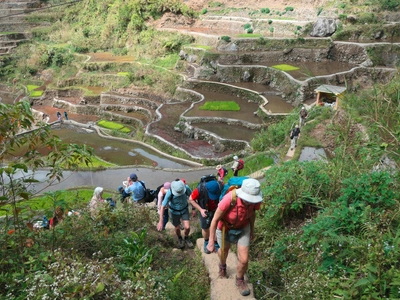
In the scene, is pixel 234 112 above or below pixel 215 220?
below

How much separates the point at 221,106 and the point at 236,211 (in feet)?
50.9

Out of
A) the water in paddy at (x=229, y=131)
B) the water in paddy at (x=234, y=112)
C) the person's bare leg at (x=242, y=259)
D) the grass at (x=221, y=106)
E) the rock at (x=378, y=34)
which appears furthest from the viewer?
the rock at (x=378, y=34)

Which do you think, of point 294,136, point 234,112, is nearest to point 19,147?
point 294,136

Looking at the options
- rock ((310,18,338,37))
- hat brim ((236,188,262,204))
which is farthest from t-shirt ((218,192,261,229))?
rock ((310,18,338,37))

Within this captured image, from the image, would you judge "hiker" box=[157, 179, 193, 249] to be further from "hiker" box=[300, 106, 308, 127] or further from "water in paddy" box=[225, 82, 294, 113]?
"water in paddy" box=[225, 82, 294, 113]

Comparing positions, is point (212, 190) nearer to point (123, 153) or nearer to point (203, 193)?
point (203, 193)

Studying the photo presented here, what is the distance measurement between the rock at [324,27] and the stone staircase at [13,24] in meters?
27.3

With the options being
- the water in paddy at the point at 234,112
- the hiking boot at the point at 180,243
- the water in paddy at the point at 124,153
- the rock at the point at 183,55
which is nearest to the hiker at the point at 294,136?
the water in paddy at the point at 124,153

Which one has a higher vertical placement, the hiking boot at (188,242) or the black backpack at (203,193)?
the black backpack at (203,193)

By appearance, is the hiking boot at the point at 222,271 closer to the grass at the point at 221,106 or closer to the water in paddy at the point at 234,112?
the water in paddy at the point at 234,112

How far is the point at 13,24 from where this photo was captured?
36.1 metres

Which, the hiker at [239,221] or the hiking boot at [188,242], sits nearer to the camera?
the hiker at [239,221]

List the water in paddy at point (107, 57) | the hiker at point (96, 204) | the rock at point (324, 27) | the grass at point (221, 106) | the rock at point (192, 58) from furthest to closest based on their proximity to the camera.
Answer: the water in paddy at point (107, 57) → the rock at point (192, 58) → the rock at point (324, 27) → the grass at point (221, 106) → the hiker at point (96, 204)

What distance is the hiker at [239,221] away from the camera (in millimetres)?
3150
